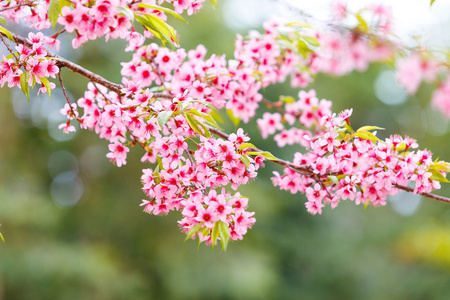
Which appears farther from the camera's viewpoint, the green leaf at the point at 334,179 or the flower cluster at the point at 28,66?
the green leaf at the point at 334,179

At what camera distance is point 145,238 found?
7070mm

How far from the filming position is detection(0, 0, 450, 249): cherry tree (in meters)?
1.30

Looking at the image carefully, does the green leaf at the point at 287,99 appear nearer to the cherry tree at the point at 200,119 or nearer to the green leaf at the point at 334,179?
the cherry tree at the point at 200,119

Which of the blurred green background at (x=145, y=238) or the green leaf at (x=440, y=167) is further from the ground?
the blurred green background at (x=145, y=238)

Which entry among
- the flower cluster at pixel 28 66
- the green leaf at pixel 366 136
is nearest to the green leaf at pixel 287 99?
the green leaf at pixel 366 136

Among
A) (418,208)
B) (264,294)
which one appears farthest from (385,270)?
(264,294)

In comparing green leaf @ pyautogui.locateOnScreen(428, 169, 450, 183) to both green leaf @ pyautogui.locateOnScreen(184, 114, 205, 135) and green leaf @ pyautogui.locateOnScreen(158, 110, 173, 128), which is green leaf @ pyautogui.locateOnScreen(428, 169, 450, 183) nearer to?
green leaf @ pyautogui.locateOnScreen(184, 114, 205, 135)

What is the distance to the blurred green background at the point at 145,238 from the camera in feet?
20.1

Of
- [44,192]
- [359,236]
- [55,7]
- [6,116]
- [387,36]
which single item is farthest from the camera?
[359,236]

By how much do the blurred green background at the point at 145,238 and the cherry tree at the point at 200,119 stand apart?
15.3 feet

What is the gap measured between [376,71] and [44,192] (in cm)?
737

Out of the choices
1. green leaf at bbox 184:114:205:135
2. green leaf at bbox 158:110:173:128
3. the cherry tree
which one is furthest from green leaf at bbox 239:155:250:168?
green leaf at bbox 158:110:173:128

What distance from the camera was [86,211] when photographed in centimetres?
704

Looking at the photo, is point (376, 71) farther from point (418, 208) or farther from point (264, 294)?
point (264, 294)
